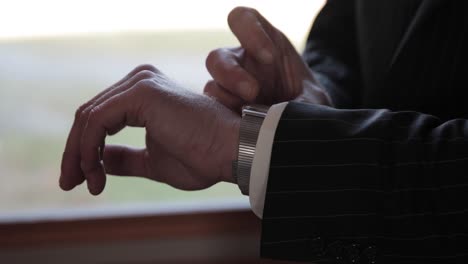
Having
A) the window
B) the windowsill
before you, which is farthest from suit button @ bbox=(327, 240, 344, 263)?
the window

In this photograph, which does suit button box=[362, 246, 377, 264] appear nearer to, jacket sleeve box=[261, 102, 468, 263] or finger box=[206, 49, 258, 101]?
jacket sleeve box=[261, 102, 468, 263]

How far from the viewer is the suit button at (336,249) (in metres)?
0.54

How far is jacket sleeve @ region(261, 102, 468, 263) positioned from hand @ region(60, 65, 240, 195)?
0.19ft

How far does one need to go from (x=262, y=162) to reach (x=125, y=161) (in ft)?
0.64

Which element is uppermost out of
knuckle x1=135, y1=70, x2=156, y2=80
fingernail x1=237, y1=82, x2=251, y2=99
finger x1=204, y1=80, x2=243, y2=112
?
knuckle x1=135, y1=70, x2=156, y2=80

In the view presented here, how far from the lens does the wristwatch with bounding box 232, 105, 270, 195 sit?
0.57 m

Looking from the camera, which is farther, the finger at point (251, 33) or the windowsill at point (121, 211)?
the windowsill at point (121, 211)

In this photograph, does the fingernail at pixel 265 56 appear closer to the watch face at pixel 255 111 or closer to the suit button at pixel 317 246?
the watch face at pixel 255 111

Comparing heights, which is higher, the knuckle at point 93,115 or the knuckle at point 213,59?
the knuckle at point 213,59

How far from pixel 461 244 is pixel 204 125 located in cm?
24

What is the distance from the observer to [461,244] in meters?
0.51

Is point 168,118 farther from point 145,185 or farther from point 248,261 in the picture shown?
point 145,185

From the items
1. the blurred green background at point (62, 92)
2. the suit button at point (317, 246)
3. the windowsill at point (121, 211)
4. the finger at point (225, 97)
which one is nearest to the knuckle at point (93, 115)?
the finger at point (225, 97)

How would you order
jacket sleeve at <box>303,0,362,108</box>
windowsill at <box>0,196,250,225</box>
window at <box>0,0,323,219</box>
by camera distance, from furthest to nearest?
1. window at <box>0,0,323,219</box>
2. windowsill at <box>0,196,250,225</box>
3. jacket sleeve at <box>303,0,362,108</box>
